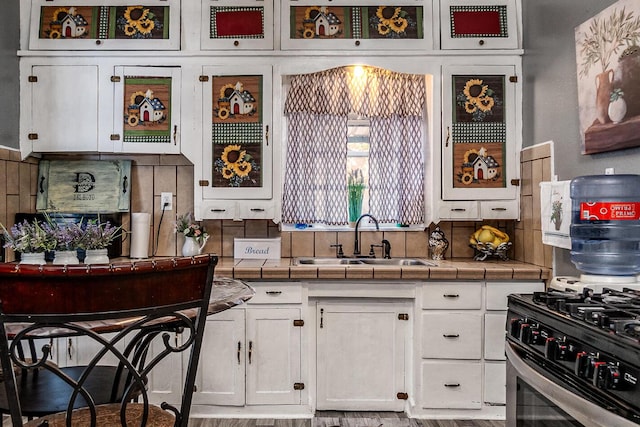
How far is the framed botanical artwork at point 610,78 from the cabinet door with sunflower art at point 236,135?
1.70 meters

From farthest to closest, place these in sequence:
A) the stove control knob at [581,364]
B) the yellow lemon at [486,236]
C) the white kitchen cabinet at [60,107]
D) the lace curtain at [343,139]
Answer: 1. the lace curtain at [343,139]
2. the yellow lemon at [486,236]
3. the white kitchen cabinet at [60,107]
4. the stove control knob at [581,364]

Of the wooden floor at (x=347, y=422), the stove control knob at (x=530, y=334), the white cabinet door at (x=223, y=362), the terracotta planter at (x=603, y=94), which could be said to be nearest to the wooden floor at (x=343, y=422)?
the wooden floor at (x=347, y=422)

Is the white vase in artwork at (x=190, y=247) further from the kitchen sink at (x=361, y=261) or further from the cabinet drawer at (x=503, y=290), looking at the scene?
the cabinet drawer at (x=503, y=290)

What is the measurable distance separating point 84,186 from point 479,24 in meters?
2.67

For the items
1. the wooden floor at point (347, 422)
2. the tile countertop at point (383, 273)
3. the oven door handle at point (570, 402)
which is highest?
the tile countertop at point (383, 273)

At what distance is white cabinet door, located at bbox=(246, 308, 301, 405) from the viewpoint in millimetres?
2844

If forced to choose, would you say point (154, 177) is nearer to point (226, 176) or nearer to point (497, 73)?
point (226, 176)

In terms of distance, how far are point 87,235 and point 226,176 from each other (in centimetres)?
84

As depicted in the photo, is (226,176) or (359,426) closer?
(359,426)

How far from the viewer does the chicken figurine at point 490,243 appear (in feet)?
10.5

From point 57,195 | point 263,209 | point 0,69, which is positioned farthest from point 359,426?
point 0,69

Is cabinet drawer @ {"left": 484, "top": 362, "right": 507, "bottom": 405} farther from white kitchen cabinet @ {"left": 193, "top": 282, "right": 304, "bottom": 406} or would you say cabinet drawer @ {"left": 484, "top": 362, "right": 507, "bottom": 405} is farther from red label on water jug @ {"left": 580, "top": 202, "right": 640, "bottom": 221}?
red label on water jug @ {"left": 580, "top": 202, "right": 640, "bottom": 221}

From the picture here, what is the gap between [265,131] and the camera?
124 inches

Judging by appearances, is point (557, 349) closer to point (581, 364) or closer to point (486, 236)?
point (581, 364)
